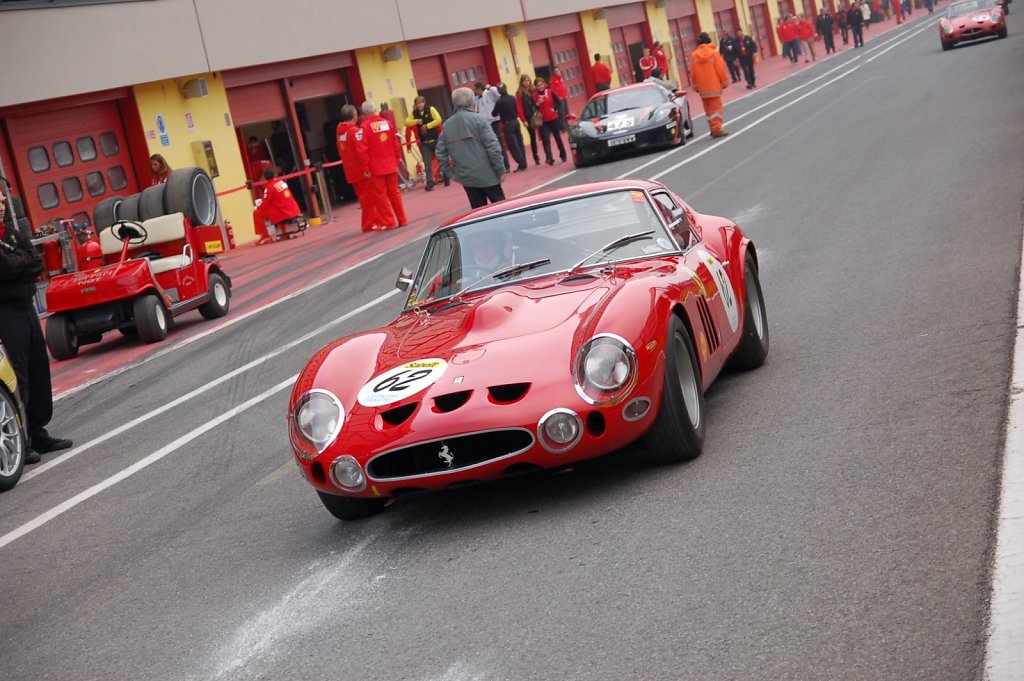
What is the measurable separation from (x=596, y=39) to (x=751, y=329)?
39936 millimetres

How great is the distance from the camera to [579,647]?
4.14 metres

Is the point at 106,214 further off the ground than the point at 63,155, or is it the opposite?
the point at 63,155

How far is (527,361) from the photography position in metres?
5.69

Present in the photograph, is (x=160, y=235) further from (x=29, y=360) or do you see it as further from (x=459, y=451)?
(x=459, y=451)

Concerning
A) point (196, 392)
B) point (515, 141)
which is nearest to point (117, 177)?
point (515, 141)

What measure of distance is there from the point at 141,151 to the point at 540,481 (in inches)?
840

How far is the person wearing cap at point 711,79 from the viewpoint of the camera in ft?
83.3

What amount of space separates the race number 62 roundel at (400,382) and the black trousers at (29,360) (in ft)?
13.9

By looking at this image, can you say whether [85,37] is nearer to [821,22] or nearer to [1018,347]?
[1018,347]

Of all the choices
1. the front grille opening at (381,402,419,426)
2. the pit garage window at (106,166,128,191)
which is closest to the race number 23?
the front grille opening at (381,402,419,426)

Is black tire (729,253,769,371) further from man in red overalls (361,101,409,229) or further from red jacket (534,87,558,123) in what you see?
red jacket (534,87,558,123)

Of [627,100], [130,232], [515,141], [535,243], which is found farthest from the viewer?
[515,141]

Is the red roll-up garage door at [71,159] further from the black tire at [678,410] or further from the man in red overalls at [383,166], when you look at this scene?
the black tire at [678,410]

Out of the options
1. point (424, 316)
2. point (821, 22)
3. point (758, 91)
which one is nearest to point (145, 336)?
point (424, 316)
